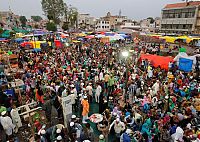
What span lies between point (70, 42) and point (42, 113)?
17180mm

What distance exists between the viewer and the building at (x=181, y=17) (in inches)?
1479

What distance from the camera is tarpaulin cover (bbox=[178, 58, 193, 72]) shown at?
13.2 metres

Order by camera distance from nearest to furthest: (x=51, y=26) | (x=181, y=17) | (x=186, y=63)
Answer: (x=186, y=63), (x=181, y=17), (x=51, y=26)

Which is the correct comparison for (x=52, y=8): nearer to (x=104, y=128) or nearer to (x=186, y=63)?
(x=186, y=63)

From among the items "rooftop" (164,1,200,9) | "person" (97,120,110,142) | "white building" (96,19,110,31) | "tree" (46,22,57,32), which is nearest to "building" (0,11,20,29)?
"tree" (46,22,57,32)

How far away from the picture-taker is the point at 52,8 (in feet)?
169

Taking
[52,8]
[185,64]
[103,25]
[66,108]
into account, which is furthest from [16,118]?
[103,25]

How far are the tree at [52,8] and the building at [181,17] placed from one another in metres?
29.0

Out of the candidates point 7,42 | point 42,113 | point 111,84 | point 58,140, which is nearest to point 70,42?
point 7,42

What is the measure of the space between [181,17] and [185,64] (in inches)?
1270

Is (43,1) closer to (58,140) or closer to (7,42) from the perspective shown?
(7,42)

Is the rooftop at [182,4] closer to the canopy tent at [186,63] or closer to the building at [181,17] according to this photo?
the building at [181,17]

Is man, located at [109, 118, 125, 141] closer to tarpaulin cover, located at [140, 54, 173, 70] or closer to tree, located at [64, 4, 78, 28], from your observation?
tarpaulin cover, located at [140, 54, 173, 70]

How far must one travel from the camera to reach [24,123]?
7141 mm
